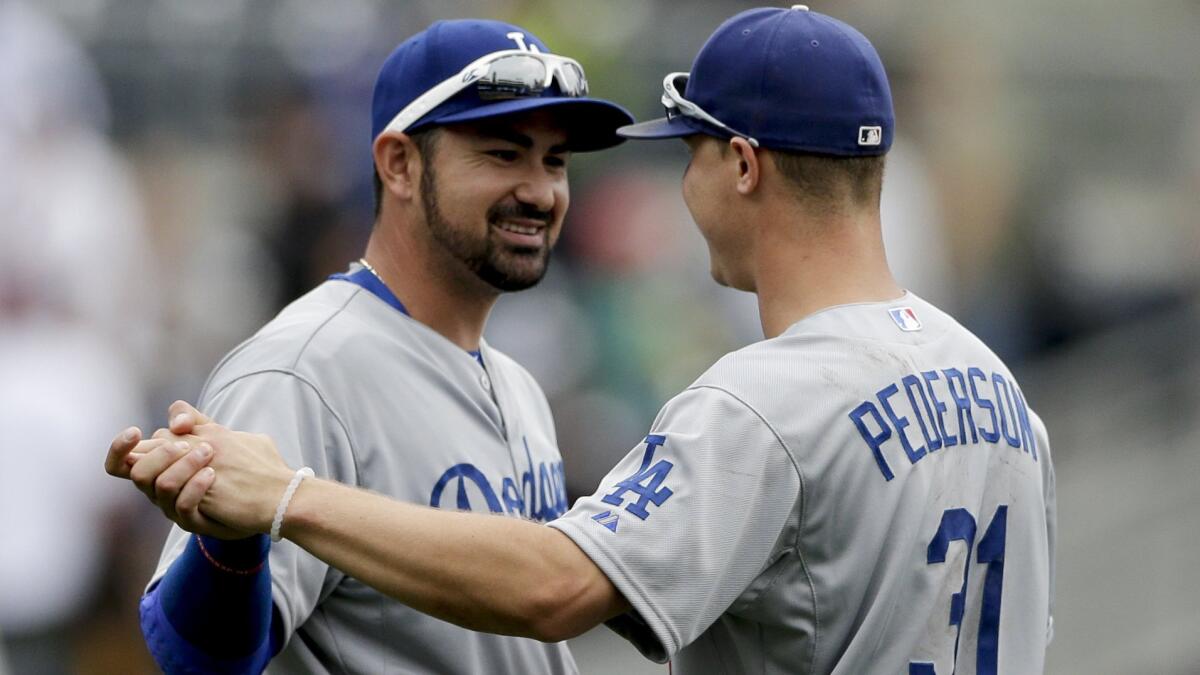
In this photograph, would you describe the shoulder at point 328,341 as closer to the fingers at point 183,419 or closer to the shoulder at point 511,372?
the shoulder at point 511,372

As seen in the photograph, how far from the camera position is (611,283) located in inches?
310

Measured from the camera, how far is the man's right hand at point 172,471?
2701mm

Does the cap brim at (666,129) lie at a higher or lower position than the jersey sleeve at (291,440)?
higher

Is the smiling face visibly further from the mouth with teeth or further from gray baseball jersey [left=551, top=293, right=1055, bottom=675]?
gray baseball jersey [left=551, top=293, right=1055, bottom=675]

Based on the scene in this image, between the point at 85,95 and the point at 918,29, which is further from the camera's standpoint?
the point at 918,29

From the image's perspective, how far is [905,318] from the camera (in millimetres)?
2979

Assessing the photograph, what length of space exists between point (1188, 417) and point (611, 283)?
11.1 feet

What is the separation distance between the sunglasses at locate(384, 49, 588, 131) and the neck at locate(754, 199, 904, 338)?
0.82 m

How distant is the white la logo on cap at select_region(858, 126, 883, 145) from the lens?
299cm

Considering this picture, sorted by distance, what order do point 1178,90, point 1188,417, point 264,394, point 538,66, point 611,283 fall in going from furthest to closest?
point 1178,90 < point 1188,417 < point 611,283 < point 538,66 < point 264,394

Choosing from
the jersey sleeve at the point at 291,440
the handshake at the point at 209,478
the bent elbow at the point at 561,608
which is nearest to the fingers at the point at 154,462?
the handshake at the point at 209,478

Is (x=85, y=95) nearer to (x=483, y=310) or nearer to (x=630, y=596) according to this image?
(x=483, y=310)

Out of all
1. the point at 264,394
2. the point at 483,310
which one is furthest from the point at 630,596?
the point at 483,310

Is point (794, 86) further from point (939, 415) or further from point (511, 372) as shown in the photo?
point (511, 372)
